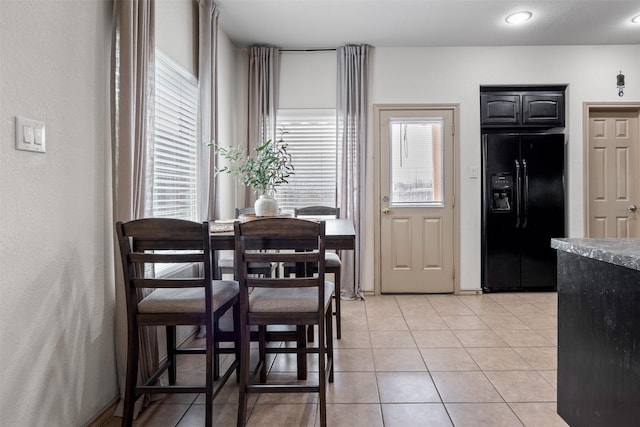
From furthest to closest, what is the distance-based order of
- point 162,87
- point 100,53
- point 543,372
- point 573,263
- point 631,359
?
point 162,87 < point 543,372 < point 100,53 < point 573,263 < point 631,359

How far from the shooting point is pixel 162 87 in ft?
9.06

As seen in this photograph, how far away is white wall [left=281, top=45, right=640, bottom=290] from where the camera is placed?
175 inches

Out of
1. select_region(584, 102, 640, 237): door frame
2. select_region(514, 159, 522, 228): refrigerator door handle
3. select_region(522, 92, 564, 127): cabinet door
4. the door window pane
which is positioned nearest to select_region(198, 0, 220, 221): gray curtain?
the door window pane

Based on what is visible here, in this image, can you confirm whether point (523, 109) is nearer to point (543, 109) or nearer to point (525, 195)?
point (543, 109)

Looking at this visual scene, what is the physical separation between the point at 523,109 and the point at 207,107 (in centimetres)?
335

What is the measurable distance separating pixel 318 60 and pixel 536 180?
8.92ft

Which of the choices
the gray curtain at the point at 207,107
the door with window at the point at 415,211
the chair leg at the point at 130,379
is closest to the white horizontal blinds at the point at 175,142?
the gray curtain at the point at 207,107

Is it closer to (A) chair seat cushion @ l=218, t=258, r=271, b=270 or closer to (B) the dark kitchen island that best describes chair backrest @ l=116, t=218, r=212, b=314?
(A) chair seat cushion @ l=218, t=258, r=271, b=270

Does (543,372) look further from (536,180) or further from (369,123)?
(369,123)

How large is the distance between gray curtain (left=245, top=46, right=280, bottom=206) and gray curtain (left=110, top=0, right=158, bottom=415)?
220cm

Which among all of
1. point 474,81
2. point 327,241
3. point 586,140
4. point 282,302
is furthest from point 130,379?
point 586,140

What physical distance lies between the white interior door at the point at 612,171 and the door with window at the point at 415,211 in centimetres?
160

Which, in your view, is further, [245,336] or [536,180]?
[536,180]

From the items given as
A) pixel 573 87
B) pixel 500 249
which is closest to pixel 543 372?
pixel 500 249
